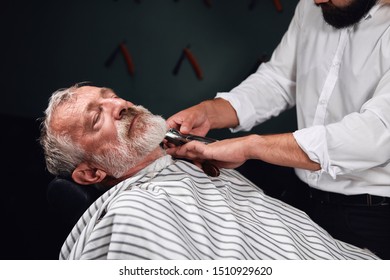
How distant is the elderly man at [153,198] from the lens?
146 cm

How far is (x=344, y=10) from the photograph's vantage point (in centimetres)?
174

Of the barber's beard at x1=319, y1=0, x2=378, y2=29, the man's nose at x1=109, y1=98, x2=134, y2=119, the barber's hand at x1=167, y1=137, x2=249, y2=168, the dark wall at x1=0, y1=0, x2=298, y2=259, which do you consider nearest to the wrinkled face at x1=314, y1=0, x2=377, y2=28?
the barber's beard at x1=319, y1=0, x2=378, y2=29

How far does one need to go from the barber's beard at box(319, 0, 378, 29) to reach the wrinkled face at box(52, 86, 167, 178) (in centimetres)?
74

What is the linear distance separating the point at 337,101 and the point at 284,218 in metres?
0.51

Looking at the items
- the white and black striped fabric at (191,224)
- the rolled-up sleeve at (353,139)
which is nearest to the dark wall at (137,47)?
the white and black striped fabric at (191,224)

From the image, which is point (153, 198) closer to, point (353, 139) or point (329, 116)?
point (353, 139)

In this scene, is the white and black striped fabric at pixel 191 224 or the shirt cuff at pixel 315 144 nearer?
the white and black striped fabric at pixel 191 224

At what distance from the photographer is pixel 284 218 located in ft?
6.06

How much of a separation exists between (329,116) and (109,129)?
890 mm

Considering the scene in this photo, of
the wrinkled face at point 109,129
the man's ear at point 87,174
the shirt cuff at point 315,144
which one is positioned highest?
the wrinkled face at point 109,129

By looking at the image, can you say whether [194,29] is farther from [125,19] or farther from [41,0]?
[41,0]

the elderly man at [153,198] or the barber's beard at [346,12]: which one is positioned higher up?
the barber's beard at [346,12]

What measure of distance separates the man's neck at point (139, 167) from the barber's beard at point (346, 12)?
816mm

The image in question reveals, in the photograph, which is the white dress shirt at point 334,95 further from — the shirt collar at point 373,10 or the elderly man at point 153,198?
the elderly man at point 153,198
